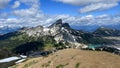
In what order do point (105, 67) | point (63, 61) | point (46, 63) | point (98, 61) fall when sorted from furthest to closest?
point (46, 63) < point (63, 61) < point (98, 61) < point (105, 67)

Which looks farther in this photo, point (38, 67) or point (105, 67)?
point (38, 67)

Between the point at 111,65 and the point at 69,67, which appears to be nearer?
the point at 111,65

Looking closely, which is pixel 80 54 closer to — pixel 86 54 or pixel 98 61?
pixel 86 54

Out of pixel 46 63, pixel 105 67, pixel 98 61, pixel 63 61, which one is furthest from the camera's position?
pixel 46 63

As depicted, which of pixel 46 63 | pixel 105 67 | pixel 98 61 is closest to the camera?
pixel 105 67

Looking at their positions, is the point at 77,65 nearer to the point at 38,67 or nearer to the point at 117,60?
the point at 117,60

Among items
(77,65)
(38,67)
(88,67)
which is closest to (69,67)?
(77,65)

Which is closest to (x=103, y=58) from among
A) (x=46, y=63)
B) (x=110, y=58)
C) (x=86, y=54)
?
(x=110, y=58)
